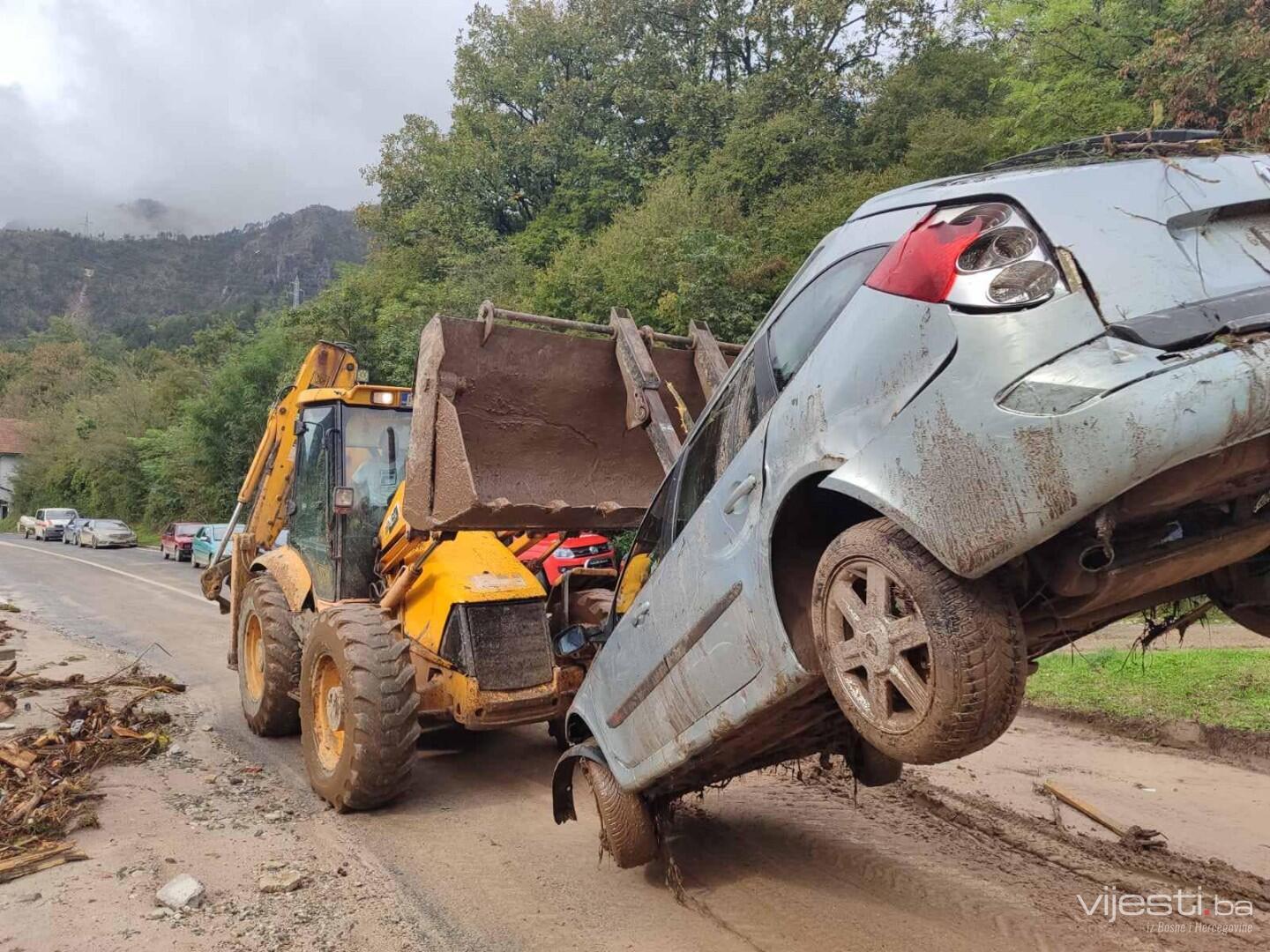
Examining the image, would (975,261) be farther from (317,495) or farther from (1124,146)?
(317,495)

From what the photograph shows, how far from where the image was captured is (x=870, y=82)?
2842 centimetres

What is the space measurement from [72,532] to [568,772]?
4003 centimetres

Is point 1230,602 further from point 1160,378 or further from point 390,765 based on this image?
point 390,765

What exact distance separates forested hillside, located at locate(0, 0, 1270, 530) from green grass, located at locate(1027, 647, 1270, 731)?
663 cm

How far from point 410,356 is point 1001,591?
74.9 feet

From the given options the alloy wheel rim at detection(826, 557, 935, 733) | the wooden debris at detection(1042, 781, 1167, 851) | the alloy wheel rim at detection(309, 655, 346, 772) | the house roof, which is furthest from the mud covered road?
the house roof

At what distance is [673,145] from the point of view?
103 ft

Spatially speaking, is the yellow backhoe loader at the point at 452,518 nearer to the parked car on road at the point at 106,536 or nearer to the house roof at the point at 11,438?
the parked car on road at the point at 106,536

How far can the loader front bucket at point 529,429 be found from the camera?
491cm

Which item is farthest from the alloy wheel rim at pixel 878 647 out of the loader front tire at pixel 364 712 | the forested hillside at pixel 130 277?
the forested hillside at pixel 130 277

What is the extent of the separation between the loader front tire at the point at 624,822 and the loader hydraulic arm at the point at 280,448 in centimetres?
475

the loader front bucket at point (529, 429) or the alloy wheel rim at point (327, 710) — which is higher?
the loader front bucket at point (529, 429)

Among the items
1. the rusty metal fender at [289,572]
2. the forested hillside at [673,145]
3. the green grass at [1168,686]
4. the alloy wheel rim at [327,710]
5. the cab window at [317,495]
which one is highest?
the forested hillside at [673,145]

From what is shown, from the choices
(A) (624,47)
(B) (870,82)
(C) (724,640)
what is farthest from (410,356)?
(C) (724,640)
